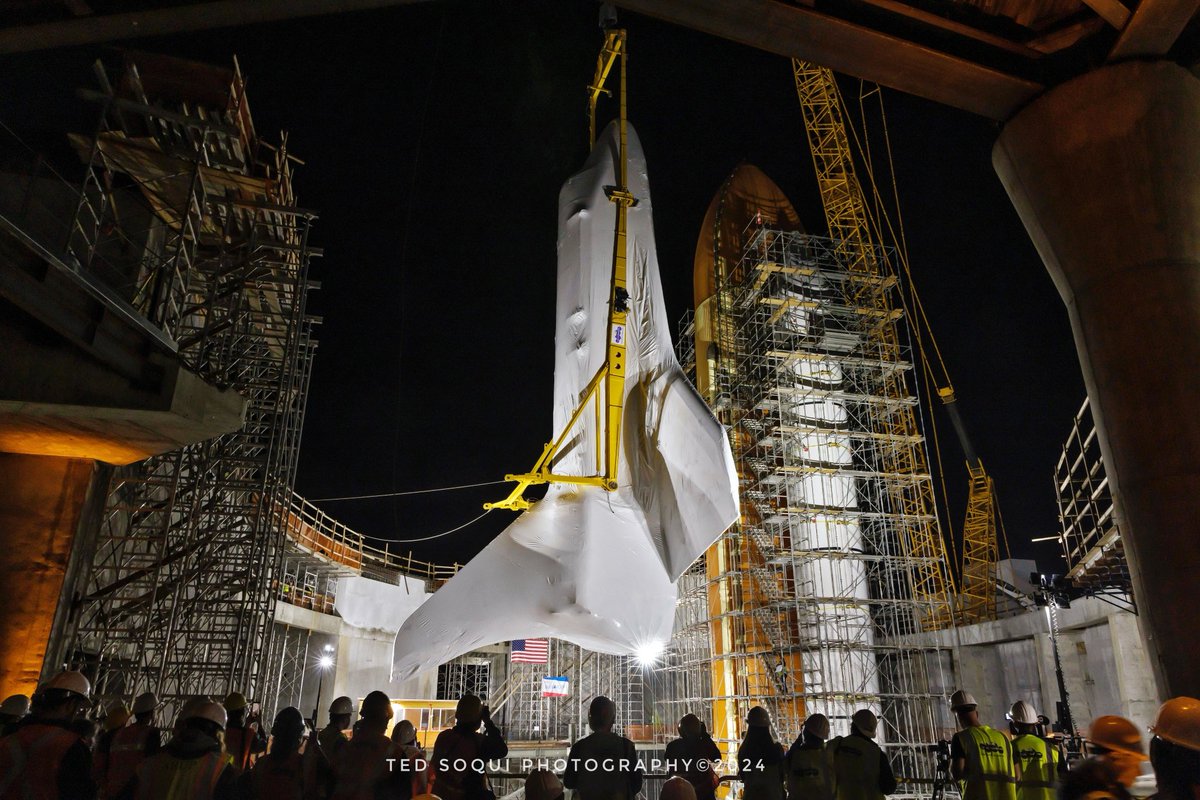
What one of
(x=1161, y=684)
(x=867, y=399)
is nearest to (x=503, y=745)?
(x=1161, y=684)

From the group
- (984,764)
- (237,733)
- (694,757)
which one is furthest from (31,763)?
(984,764)

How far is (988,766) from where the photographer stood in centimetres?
601

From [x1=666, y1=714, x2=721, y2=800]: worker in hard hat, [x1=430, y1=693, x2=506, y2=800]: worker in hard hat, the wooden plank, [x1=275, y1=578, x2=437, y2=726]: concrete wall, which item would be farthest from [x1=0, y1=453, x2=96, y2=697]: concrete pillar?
[x1=275, y1=578, x2=437, y2=726]: concrete wall

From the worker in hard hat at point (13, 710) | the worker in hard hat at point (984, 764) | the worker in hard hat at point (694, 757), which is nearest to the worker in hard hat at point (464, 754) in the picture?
the worker in hard hat at point (694, 757)

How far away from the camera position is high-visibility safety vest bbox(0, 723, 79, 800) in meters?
4.43

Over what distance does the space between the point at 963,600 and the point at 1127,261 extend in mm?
35868

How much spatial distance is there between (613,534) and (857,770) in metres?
4.12

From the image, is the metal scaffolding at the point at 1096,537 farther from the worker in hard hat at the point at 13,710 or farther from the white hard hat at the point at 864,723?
the worker in hard hat at the point at 13,710

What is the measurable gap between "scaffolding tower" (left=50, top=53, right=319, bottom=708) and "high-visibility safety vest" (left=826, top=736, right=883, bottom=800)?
34.1 feet

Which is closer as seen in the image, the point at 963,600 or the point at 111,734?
the point at 111,734

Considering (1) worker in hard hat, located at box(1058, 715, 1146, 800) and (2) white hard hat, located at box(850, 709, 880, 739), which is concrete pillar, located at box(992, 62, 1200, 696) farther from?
(1) worker in hard hat, located at box(1058, 715, 1146, 800)

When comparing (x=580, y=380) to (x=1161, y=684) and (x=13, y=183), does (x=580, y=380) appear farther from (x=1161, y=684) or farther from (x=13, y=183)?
(x=13, y=183)

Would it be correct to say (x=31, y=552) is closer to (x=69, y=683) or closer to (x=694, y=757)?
(x=69, y=683)

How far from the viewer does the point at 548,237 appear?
101 ft
